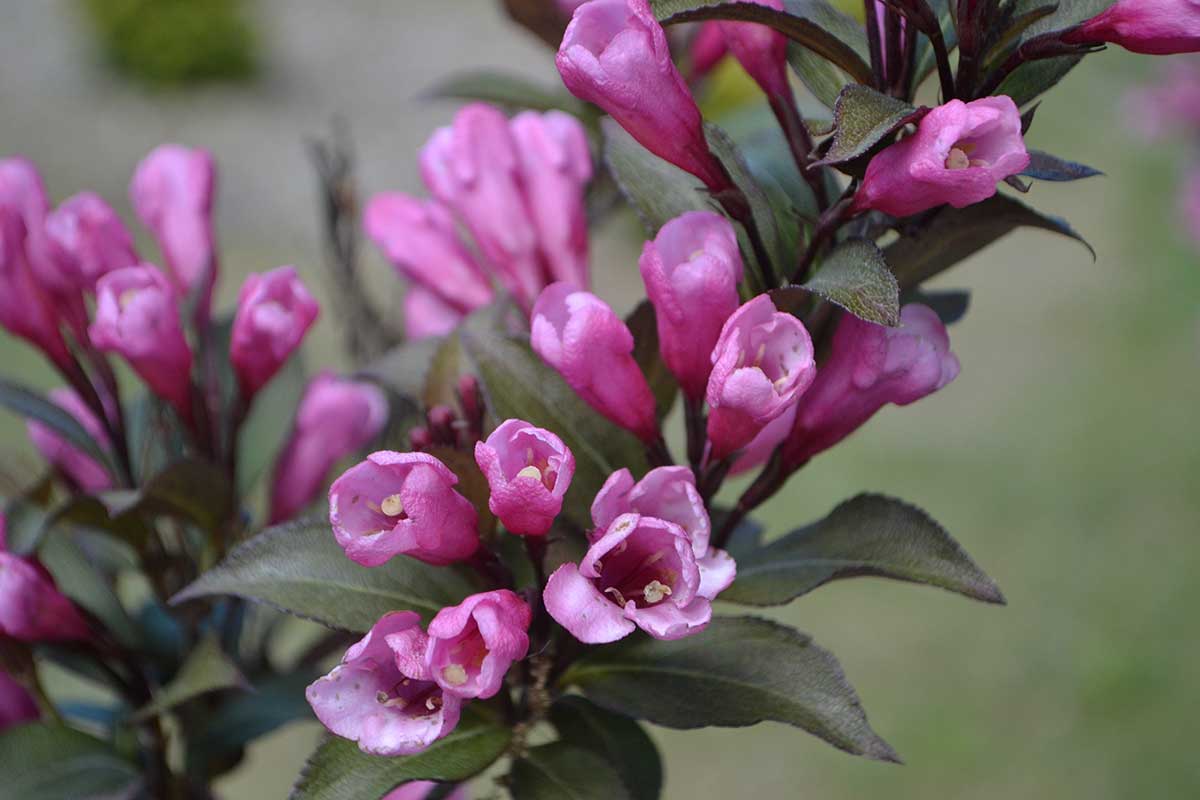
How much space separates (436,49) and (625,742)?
4631 millimetres

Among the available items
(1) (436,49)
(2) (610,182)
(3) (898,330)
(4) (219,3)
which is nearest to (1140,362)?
(2) (610,182)

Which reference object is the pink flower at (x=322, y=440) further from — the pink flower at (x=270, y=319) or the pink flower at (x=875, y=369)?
the pink flower at (x=875, y=369)

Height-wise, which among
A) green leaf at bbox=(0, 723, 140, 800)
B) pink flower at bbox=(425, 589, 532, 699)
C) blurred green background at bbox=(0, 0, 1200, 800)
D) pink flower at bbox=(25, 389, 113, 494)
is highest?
pink flower at bbox=(425, 589, 532, 699)

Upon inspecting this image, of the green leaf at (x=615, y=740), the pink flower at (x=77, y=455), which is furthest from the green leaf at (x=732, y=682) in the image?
the pink flower at (x=77, y=455)

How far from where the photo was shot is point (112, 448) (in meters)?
0.45

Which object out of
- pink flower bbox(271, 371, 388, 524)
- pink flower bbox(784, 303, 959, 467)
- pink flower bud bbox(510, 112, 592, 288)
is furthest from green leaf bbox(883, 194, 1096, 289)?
pink flower bbox(271, 371, 388, 524)

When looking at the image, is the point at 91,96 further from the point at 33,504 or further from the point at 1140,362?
the point at 33,504

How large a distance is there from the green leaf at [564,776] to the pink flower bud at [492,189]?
0.55ft

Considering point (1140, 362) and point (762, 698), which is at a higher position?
point (762, 698)

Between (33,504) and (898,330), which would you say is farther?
(33,504)

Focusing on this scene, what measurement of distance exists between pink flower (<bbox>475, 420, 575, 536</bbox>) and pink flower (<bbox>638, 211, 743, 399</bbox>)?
2.0 inches

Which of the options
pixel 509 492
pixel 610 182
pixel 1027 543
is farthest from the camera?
pixel 1027 543

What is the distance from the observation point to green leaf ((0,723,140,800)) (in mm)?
382

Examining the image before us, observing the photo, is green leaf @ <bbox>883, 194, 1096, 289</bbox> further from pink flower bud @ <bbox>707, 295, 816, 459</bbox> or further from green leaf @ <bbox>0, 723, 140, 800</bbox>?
green leaf @ <bbox>0, 723, 140, 800</bbox>
